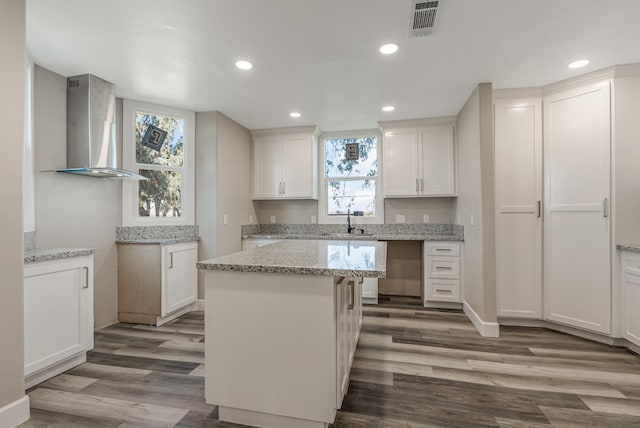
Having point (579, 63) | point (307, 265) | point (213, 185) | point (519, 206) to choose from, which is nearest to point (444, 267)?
point (519, 206)

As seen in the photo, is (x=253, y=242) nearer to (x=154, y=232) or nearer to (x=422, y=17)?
(x=154, y=232)

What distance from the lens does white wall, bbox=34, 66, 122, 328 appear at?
2621mm

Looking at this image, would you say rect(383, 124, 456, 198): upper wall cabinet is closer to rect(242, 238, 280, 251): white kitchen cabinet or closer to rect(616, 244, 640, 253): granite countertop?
rect(616, 244, 640, 253): granite countertop

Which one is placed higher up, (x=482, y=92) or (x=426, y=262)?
(x=482, y=92)

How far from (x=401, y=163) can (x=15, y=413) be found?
421 cm

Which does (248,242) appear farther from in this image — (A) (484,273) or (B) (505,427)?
(B) (505,427)

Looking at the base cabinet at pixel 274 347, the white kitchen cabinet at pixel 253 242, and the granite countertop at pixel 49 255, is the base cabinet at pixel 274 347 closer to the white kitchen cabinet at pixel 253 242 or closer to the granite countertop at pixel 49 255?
the granite countertop at pixel 49 255

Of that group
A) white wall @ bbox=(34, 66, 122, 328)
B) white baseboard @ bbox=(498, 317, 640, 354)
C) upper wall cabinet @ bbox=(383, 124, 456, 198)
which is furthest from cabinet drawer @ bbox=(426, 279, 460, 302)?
white wall @ bbox=(34, 66, 122, 328)

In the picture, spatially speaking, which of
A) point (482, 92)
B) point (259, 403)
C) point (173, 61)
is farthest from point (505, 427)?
point (173, 61)

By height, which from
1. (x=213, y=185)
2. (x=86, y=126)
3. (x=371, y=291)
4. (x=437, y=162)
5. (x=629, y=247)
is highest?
(x=86, y=126)

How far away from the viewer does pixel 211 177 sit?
369cm

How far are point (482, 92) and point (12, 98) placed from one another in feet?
11.9

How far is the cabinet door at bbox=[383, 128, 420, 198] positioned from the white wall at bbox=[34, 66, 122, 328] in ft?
11.0

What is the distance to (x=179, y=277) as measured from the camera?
338 cm
